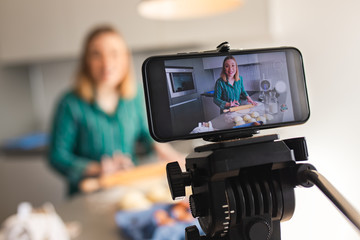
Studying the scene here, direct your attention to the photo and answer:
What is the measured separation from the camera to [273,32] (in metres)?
2.82

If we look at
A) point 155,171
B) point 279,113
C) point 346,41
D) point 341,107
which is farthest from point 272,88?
point 346,41

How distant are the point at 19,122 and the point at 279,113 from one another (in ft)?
10.1

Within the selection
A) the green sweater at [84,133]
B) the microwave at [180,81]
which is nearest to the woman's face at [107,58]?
the green sweater at [84,133]

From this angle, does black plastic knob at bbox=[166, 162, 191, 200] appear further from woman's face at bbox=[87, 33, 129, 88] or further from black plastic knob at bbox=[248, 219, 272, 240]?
woman's face at bbox=[87, 33, 129, 88]

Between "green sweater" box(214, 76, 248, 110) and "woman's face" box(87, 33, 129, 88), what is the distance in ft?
5.03

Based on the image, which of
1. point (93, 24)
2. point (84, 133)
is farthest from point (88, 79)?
point (93, 24)

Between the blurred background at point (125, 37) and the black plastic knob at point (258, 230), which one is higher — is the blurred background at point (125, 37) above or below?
above

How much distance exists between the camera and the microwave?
45 cm

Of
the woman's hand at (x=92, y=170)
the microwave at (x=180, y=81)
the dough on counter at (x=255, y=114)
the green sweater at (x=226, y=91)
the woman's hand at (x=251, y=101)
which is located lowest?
the woman's hand at (x=92, y=170)

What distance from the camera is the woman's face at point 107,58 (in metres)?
1.94

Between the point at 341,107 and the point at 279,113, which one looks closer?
the point at 279,113

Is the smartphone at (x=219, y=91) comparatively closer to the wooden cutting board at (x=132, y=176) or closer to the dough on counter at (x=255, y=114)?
the dough on counter at (x=255, y=114)

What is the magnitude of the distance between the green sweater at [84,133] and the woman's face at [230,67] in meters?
1.59

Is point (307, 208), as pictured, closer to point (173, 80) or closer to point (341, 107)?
point (173, 80)
